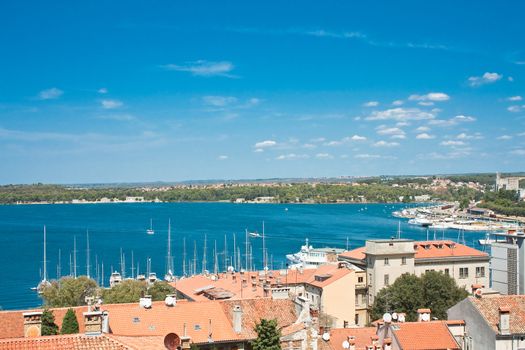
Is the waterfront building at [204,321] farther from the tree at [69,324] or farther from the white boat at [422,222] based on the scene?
Answer: the white boat at [422,222]

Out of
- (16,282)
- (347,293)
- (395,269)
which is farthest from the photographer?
(16,282)

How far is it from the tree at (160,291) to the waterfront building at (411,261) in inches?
421

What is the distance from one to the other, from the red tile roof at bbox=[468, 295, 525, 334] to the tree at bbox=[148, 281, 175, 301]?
21.2m

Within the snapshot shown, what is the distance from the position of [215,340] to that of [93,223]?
133 m

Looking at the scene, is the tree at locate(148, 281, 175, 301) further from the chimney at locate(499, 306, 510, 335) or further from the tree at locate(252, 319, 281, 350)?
the chimney at locate(499, 306, 510, 335)

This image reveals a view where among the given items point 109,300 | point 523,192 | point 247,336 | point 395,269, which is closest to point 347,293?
point 395,269

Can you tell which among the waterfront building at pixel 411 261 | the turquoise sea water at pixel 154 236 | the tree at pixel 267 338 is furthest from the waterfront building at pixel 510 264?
the turquoise sea water at pixel 154 236

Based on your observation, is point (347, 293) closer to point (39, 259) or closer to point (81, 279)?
point (81, 279)

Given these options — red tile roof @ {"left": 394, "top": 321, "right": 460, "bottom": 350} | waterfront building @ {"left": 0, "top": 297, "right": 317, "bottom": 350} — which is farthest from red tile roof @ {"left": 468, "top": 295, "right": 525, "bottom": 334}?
waterfront building @ {"left": 0, "top": 297, "right": 317, "bottom": 350}

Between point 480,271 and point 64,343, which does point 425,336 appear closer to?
point 64,343

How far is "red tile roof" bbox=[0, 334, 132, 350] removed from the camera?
11.0 m

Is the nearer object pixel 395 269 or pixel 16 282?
pixel 395 269

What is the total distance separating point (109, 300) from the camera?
36625 mm

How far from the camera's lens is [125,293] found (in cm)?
3691
